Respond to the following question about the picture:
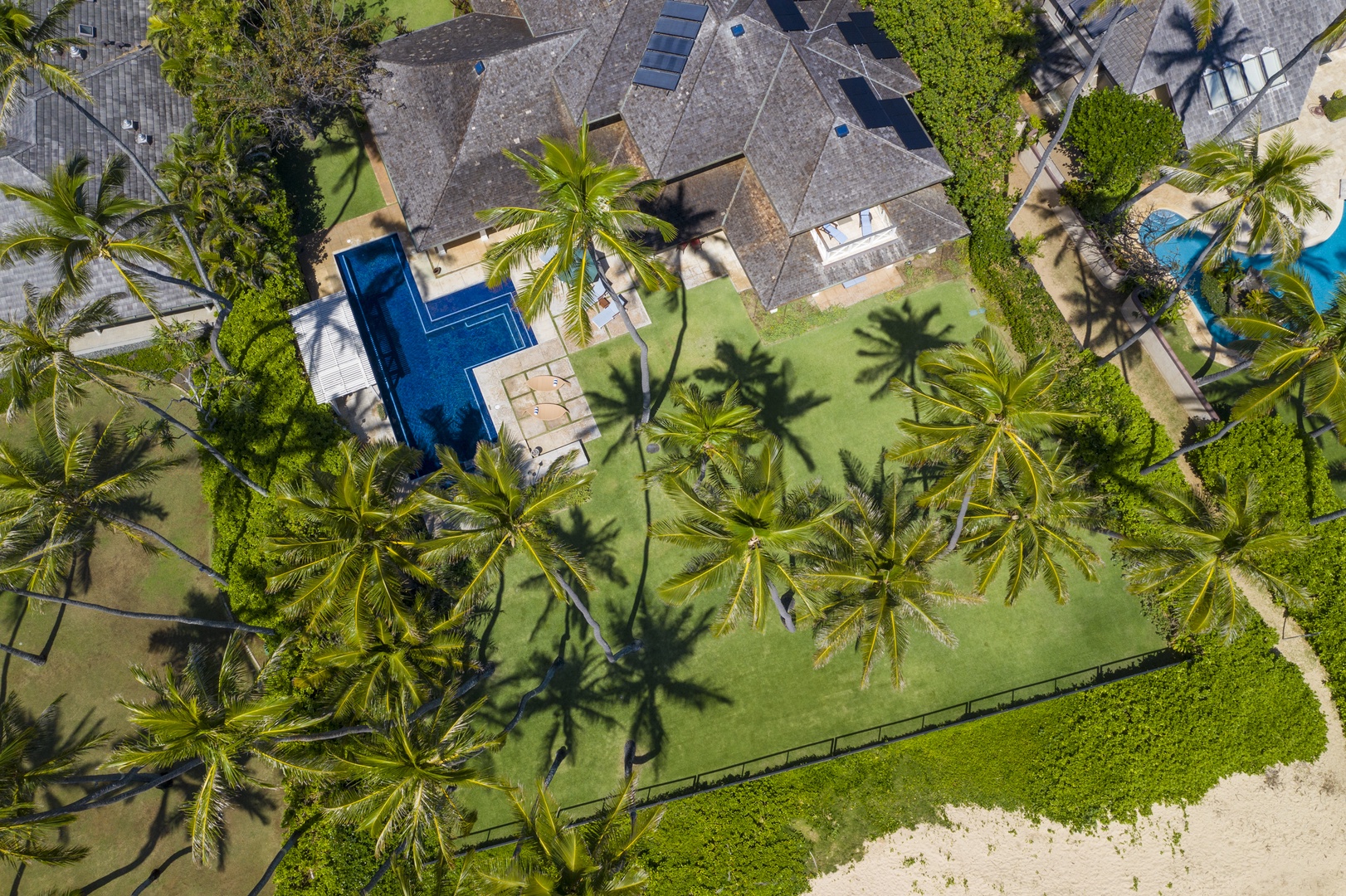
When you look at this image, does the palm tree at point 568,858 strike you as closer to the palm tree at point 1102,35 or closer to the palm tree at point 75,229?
the palm tree at point 75,229

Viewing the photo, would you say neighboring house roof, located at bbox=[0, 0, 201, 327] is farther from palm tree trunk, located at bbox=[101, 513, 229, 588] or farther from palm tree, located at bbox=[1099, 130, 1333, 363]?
palm tree, located at bbox=[1099, 130, 1333, 363]

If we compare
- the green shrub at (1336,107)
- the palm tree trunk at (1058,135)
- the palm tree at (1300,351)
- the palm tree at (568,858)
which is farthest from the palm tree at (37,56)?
the green shrub at (1336,107)

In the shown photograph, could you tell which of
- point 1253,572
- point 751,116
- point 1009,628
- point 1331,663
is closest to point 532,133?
point 751,116

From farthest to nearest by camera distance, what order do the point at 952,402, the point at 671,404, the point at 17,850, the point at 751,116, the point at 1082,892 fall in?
the point at 671,404 → the point at 751,116 → the point at 1082,892 → the point at 952,402 → the point at 17,850

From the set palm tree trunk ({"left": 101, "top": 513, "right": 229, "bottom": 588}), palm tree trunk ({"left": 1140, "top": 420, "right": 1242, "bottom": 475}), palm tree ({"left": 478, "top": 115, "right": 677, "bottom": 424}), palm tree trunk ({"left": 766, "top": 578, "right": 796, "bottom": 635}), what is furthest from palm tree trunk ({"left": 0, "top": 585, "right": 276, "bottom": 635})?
palm tree trunk ({"left": 1140, "top": 420, "right": 1242, "bottom": 475})

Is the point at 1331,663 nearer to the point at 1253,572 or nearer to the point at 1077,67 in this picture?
the point at 1253,572

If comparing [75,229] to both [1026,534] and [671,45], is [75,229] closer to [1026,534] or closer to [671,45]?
[671,45]
